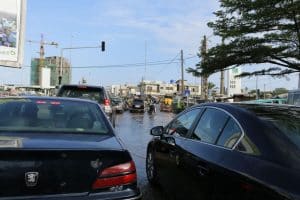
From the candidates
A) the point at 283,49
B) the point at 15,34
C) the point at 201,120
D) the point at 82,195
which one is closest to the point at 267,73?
the point at 283,49

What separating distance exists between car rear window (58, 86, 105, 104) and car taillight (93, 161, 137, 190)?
1160 centimetres

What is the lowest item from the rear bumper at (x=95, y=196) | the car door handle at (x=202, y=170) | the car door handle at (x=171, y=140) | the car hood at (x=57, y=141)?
the rear bumper at (x=95, y=196)

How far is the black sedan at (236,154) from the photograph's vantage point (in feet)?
12.3

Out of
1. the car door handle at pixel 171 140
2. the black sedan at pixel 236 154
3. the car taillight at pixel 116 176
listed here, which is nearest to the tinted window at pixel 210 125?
the black sedan at pixel 236 154

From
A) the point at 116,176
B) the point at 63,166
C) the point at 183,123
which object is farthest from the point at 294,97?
the point at 63,166

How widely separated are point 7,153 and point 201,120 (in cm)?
260

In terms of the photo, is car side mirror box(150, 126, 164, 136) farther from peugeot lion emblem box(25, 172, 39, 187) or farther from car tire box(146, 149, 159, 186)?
peugeot lion emblem box(25, 172, 39, 187)

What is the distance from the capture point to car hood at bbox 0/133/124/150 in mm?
4129

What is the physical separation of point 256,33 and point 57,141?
23.4 meters

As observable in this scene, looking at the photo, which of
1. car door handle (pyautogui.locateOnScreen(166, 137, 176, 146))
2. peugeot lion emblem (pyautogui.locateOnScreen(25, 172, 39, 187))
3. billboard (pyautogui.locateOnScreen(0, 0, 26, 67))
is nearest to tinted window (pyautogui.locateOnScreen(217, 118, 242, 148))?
car door handle (pyautogui.locateOnScreen(166, 137, 176, 146))

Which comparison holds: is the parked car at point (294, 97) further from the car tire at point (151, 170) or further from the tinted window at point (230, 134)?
the tinted window at point (230, 134)

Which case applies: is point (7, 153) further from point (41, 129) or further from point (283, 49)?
point (283, 49)

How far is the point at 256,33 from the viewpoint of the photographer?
26578 millimetres

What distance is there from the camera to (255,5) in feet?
80.9
